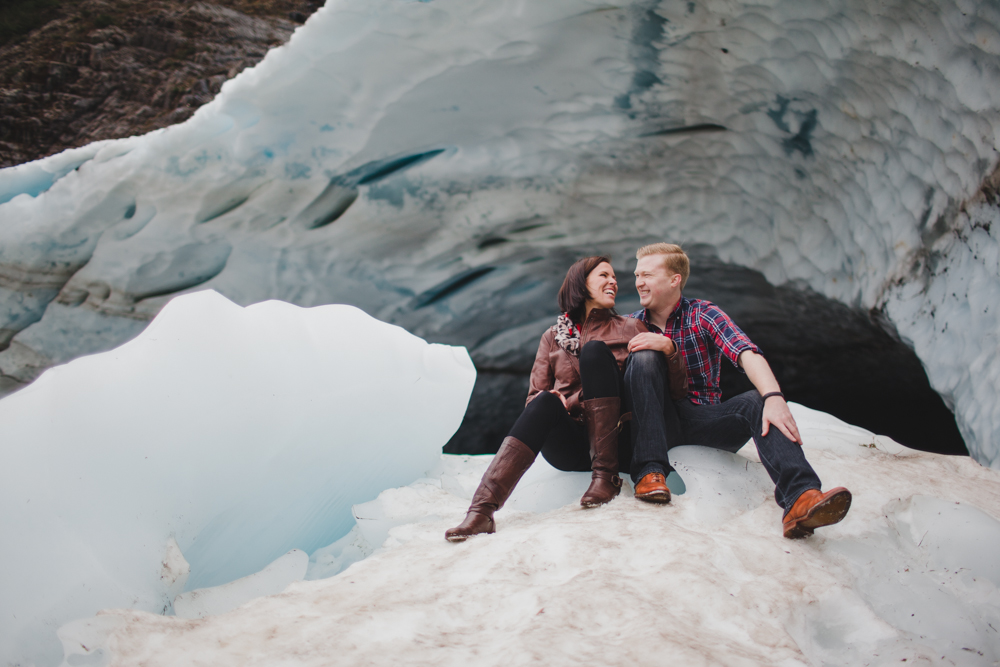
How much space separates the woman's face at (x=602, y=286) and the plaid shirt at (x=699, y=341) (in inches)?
6.1

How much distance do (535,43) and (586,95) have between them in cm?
28

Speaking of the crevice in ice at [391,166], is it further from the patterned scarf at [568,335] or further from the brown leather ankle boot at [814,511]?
the brown leather ankle boot at [814,511]

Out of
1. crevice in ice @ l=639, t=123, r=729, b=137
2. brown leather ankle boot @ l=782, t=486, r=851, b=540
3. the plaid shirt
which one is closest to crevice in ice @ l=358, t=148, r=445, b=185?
crevice in ice @ l=639, t=123, r=729, b=137

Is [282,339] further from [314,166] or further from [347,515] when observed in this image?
[314,166]

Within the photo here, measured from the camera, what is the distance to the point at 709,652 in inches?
26.5

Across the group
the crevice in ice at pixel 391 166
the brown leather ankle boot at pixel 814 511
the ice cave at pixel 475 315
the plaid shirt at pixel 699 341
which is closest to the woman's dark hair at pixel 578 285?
the plaid shirt at pixel 699 341

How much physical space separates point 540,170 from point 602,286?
117 cm

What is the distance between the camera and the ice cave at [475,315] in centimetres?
87

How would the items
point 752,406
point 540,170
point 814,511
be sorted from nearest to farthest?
point 814,511 < point 752,406 < point 540,170

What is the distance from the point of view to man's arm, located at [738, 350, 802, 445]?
114 cm

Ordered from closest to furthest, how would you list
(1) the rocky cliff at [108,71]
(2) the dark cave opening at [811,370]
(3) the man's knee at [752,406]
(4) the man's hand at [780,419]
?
(4) the man's hand at [780,419] → (3) the man's knee at [752,406] → (2) the dark cave opening at [811,370] → (1) the rocky cliff at [108,71]

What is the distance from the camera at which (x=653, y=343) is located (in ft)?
4.24

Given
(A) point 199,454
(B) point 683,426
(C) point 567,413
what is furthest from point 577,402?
(A) point 199,454

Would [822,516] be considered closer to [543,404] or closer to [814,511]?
[814,511]
